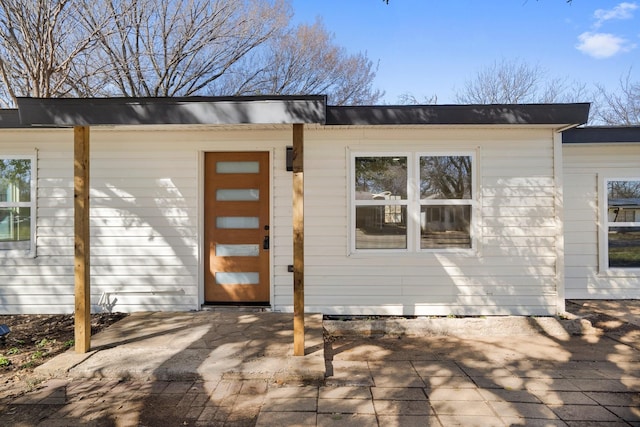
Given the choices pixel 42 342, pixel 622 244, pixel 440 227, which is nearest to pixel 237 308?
pixel 42 342

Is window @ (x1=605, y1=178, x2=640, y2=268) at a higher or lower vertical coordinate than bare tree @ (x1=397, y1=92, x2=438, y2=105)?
lower

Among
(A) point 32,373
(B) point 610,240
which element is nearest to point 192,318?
(A) point 32,373

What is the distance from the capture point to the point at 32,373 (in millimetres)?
3648

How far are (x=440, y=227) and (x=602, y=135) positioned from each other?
2.81m

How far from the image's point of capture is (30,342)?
4.43 metres

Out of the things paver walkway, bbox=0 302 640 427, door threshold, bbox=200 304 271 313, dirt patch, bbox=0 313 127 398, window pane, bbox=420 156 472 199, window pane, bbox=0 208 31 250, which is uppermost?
window pane, bbox=420 156 472 199

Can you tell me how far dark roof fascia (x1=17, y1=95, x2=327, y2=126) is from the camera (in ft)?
12.5

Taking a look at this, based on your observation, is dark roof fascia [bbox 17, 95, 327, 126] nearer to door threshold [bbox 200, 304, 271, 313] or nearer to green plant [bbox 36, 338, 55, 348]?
green plant [bbox 36, 338, 55, 348]

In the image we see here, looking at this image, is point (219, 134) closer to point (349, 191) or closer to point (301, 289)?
point (349, 191)

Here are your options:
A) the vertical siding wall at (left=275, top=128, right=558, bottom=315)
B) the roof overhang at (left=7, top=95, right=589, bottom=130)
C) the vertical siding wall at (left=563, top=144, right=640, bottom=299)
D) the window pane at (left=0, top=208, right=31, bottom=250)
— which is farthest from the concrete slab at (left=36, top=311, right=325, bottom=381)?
the vertical siding wall at (left=563, top=144, right=640, bottom=299)

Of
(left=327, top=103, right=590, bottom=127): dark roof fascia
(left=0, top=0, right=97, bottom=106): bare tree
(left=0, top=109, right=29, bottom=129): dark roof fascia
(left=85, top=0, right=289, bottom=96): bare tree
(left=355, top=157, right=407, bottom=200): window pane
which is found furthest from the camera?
(left=85, top=0, right=289, bottom=96): bare tree

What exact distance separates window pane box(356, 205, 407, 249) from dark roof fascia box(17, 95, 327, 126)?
1.87 meters

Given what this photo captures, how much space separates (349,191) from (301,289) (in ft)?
6.08

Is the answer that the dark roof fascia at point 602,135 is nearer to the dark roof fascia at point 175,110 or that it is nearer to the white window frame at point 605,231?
the white window frame at point 605,231
